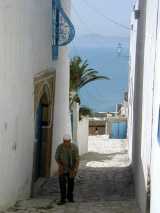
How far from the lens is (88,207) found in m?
11.4

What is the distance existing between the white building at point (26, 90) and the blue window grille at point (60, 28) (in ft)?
0.09

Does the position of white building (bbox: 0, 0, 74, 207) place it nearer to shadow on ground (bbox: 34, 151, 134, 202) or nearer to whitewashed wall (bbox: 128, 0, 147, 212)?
shadow on ground (bbox: 34, 151, 134, 202)

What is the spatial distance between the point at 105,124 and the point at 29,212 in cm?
3235

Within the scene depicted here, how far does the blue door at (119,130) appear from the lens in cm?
3738

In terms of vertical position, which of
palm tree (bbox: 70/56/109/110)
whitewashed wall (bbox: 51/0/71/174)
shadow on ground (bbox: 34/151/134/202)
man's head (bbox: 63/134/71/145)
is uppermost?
palm tree (bbox: 70/56/109/110)

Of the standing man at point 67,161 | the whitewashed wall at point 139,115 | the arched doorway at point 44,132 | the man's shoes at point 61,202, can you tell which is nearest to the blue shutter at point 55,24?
the arched doorway at point 44,132

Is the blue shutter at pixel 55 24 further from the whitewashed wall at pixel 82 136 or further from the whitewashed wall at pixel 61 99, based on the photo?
the whitewashed wall at pixel 82 136

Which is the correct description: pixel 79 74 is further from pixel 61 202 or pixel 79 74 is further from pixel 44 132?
pixel 61 202

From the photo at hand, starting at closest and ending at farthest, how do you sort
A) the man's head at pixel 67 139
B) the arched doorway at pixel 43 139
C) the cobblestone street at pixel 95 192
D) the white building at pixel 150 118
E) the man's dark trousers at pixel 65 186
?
the white building at pixel 150 118 < the cobblestone street at pixel 95 192 < the man's head at pixel 67 139 < the man's dark trousers at pixel 65 186 < the arched doorway at pixel 43 139

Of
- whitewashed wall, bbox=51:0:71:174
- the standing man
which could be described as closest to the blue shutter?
whitewashed wall, bbox=51:0:71:174

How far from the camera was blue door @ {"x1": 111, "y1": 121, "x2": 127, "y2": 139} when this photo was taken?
37375 millimetres

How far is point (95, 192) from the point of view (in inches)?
577

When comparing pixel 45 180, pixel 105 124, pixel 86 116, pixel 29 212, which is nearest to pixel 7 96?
pixel 29 212

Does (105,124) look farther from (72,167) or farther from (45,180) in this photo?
(72,167)
